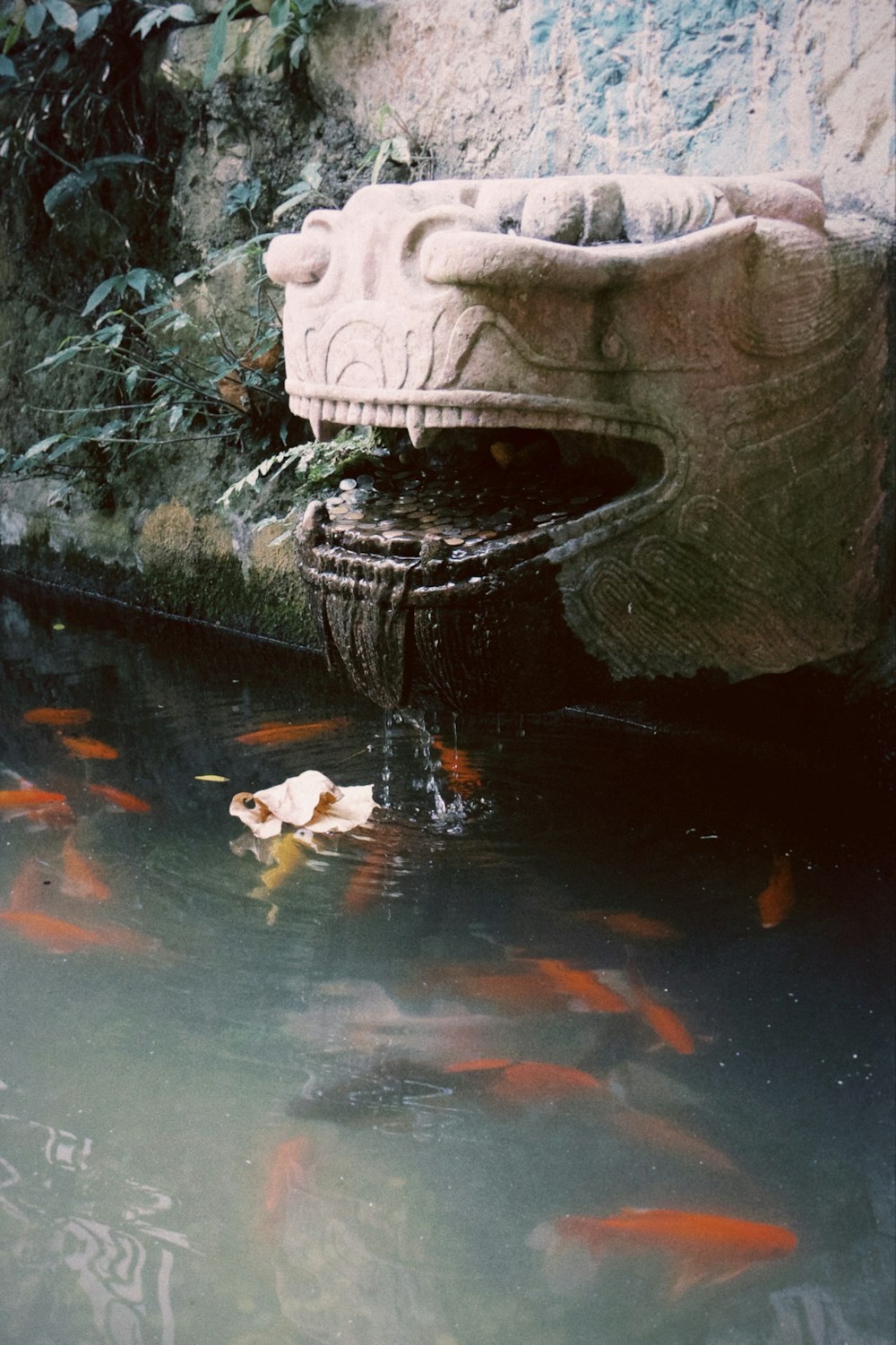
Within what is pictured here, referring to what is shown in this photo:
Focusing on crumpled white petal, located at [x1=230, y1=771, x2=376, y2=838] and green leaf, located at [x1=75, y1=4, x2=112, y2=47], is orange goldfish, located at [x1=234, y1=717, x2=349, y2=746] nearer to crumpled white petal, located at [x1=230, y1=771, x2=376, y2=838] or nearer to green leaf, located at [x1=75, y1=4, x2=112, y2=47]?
crumpled white petal, located at [x1=230, y1=771, x2=376, y2=838]

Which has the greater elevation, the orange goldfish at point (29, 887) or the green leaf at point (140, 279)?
the green leaf at point (140, 279)

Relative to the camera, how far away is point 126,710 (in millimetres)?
3955

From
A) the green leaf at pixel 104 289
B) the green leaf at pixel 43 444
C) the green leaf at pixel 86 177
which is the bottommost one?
the green leaf at pixel 43 444

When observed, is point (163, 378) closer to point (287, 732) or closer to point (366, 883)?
point (287, 732)

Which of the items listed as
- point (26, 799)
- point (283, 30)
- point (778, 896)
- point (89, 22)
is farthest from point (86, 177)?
point (778, 896)

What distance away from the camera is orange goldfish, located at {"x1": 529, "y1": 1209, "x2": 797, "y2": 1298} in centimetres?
171

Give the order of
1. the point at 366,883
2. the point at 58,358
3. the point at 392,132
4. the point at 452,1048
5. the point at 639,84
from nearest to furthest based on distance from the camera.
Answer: the point at 452,1048, the point at 366,883, the point at 639,84, the point at 392,132, the point at 58,358

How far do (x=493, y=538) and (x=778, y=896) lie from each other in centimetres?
92

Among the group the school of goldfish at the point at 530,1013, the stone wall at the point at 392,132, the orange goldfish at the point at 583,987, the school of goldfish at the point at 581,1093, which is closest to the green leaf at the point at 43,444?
the stone wall at the point at 392,132

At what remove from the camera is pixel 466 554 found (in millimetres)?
2568

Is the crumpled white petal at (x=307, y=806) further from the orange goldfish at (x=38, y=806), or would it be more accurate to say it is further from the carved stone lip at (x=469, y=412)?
the carved stone lip at (x=469, y=412)

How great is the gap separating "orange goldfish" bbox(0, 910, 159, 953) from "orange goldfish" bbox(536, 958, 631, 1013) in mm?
763

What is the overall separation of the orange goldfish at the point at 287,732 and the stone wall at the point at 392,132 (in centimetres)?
86

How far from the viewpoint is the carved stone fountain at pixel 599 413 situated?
2371 mm
